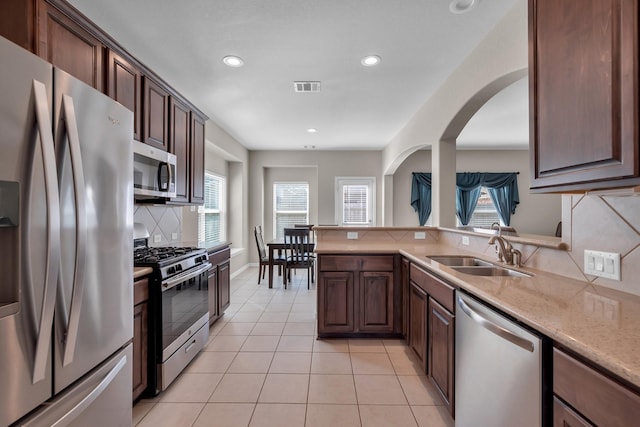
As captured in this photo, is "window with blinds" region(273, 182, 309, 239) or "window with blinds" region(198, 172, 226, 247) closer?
"window with blinds" region(198, 172, 226, 247)

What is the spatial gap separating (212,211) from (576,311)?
5242 millimetres

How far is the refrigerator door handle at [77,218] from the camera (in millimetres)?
1019

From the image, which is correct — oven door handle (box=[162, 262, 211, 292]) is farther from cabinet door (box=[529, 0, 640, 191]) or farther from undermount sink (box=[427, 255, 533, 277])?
cabinet door (box=[529, 0, 640, 191])

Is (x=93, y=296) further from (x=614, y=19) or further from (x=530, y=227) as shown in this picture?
(x=530, y=227)

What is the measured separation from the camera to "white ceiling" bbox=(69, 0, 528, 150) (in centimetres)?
191

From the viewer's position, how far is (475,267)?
6.51 feet

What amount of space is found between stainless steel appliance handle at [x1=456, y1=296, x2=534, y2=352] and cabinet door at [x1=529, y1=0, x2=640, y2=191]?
622mm

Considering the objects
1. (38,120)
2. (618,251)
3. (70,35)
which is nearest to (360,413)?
(618,251)

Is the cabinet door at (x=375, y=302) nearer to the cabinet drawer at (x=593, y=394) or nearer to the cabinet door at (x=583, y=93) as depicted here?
the cabinet door at (x=583, y=93)

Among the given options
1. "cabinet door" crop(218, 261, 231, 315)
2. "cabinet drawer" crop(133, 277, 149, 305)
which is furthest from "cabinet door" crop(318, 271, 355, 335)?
"cabinet drawer" crop(133, 277, 149, 305)

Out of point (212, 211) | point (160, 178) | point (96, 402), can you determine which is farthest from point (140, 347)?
point (212, 211)

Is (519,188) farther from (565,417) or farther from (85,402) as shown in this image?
(85,402)

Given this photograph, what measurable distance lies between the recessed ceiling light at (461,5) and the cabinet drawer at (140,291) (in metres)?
2.67

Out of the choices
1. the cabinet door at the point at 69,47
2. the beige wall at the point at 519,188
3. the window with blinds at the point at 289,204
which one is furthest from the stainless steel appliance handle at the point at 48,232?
the beige wall at the point at 519,188
